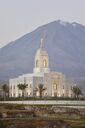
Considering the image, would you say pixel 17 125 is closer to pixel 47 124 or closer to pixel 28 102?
pixel 47 124

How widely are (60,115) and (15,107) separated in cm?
1114

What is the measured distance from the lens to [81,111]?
13950 centimetres

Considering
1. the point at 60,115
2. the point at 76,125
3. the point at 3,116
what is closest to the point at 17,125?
the point at 76,125

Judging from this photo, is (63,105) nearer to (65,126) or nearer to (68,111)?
(68,111)

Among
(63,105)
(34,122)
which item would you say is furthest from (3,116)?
(63,105)

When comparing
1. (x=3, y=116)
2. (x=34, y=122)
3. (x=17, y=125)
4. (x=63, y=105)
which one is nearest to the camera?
(x=17, y=125)

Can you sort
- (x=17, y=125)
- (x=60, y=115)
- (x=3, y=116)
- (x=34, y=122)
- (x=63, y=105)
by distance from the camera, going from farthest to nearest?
(x=63, y=105)
(x=60, y=115)
(x=3, y=116)
(x=34, y=122)
(x=17, y=125)

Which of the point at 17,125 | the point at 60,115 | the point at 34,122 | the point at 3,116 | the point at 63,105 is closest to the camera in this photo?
the point at 17,125

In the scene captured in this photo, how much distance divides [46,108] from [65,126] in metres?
40.1

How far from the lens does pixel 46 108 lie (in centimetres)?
13975

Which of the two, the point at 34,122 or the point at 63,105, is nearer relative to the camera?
the point at 34,122

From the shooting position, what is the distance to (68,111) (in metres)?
136

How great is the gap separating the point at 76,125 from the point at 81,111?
34751mm

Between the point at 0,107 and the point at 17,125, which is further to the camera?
the point at 0,107
